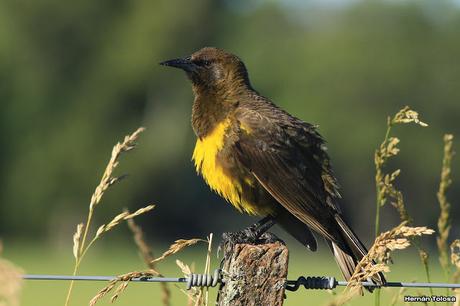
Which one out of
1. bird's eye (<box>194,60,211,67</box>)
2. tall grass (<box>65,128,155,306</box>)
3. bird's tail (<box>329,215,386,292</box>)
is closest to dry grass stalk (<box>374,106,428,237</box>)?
A: tall grass (<box>65,128,155,306</box>)

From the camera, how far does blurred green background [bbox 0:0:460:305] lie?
46.7 metres

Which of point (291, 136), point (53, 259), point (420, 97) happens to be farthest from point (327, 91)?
point (291, 136)

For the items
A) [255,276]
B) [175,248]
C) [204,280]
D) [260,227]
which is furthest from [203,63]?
[255,276]

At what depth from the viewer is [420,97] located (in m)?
55.4

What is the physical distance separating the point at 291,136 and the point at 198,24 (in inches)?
1634

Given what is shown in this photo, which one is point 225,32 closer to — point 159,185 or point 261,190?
point 159,185

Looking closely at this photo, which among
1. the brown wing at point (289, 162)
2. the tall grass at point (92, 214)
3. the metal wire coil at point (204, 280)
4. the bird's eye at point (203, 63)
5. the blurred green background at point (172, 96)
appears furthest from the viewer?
the blurred green background at point (172, 96)

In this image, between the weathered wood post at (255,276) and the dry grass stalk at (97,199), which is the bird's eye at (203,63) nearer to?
the dry grass stalk at (97,199)

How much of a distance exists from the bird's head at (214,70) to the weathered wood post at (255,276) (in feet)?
9.14

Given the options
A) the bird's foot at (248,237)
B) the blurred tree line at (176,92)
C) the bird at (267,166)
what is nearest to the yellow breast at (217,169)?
the bird at (267,166)

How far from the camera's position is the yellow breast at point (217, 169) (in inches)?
220

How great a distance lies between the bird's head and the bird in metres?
0.23

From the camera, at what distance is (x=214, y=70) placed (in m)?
6.31

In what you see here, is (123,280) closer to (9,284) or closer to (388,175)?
(9,284)
